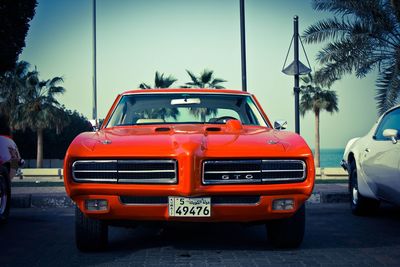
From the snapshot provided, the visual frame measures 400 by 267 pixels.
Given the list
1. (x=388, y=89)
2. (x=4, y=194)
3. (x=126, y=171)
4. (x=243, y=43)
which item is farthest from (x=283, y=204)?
(x=388, y=89)

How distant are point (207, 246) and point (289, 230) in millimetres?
823

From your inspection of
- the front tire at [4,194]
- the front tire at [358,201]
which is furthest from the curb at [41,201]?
the front tire at [358,201]

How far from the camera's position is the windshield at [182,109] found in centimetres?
628

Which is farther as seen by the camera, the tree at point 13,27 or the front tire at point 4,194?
the tree at point 13,27

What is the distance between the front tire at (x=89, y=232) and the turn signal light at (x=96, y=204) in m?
0.27

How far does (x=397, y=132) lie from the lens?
6.37 meters

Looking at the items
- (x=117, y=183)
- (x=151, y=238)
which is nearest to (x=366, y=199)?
(x=151, y=238)

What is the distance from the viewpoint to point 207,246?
5.43 meters

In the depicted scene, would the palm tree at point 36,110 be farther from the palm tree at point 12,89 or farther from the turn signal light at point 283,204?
the turn signal light at point 283,204

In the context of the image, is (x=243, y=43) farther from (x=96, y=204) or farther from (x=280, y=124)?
(x=96, y=204)

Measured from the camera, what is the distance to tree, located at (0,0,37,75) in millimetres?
18078

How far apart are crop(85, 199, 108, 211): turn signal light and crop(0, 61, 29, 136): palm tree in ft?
135

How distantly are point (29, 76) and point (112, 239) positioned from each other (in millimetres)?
40627

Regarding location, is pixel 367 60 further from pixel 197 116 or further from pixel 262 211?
pixel 262 211
